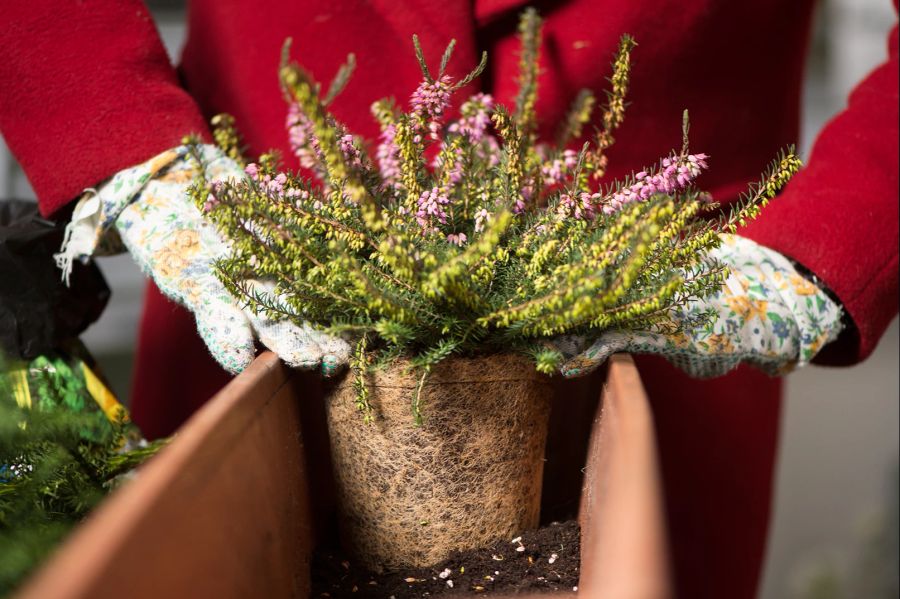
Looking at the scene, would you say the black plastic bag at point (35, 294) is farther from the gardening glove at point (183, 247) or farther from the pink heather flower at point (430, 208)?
the pink heather flower at point (430, 208)

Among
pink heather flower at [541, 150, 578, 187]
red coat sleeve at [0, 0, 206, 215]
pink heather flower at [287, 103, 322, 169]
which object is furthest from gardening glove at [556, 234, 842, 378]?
red coat sleeve at [0, 0, 206, 215]

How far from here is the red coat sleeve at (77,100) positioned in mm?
754

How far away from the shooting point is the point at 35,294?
0.75 m

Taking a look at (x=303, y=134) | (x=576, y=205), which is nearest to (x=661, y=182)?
(x=576, y=205)

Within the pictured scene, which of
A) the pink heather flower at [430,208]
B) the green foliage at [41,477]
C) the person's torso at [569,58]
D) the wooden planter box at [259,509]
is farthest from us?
the person's torso at [569,58]

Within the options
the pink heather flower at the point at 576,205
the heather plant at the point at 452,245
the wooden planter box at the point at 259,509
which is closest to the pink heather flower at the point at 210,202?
the heather plant at the point at 452,245

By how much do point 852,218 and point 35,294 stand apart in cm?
81

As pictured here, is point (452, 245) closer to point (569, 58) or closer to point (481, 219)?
point (481, 219)

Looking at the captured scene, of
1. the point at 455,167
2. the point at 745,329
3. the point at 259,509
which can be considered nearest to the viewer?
the point at 259,509

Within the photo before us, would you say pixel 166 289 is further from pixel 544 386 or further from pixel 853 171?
pixel 853 171

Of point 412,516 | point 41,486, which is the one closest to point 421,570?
point 412,516

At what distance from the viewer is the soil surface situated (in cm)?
54

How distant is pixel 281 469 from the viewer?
547mm

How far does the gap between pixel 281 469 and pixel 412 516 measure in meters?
0.10
